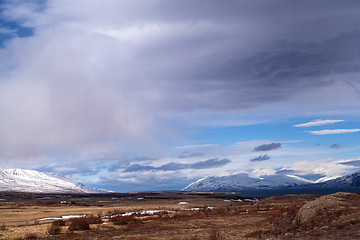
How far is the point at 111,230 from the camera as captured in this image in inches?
1387

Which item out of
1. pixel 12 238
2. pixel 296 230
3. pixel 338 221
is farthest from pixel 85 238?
pixel 338 221

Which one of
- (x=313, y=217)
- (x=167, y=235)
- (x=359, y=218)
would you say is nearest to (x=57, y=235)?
(x=167, y=235)

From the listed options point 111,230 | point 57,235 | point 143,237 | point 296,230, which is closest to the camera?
point 296,230

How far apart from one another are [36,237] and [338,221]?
2680 centimetres

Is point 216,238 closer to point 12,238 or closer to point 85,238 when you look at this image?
point 85,238

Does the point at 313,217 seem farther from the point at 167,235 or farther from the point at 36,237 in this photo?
the point at 36,237

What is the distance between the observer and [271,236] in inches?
995

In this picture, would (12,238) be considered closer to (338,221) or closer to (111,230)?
(111,230)

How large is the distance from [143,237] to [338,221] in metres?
16.5

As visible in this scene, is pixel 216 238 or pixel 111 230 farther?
pixel 111 230

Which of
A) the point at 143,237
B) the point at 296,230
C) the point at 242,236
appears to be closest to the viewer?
the point at 296,230

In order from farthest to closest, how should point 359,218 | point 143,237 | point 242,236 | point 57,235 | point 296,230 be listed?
1. point 57,235
2. point 143,237
3. point 242,236
4. point 296,230
5. point 359,218

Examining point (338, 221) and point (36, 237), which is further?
point (36, 237)

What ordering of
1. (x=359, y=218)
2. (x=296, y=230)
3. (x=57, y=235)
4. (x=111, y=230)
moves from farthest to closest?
(x=111, y=230) → (x=57, y=235) → (x=296, y=230) → (x=359, y=218)
